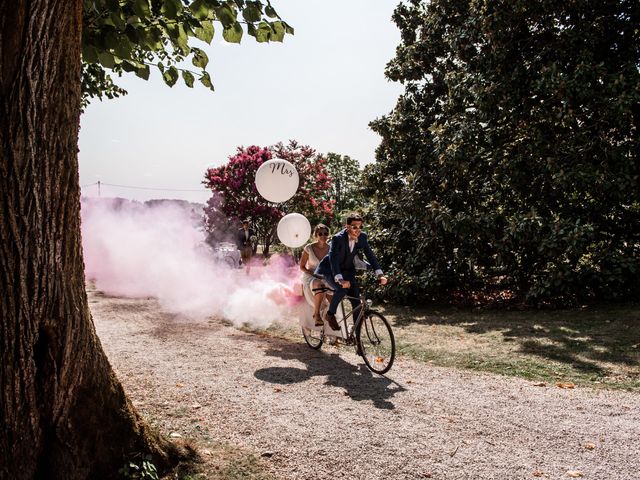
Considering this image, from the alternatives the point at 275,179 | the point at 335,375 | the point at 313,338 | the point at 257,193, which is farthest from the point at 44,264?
the point at 257,193

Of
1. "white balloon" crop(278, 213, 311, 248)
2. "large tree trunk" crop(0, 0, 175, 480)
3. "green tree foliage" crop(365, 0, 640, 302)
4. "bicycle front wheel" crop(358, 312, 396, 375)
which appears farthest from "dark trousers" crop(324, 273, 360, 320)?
"white balloon" crop(278, 213, 311, 248)

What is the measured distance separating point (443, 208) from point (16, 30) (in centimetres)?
1024

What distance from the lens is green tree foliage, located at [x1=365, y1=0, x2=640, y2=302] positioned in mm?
9961

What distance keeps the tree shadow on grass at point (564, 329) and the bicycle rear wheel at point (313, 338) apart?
2.54 metres

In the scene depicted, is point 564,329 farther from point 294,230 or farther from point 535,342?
point 294,230

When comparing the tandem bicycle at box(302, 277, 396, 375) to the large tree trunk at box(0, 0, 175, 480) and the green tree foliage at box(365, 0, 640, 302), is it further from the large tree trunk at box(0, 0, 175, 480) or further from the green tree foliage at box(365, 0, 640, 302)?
the green tree foliage at box(365, 0, 640, 302)

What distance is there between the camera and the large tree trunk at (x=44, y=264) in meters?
2.63

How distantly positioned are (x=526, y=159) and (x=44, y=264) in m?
10.2

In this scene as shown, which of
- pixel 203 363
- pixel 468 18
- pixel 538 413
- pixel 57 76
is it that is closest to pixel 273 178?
pixel 468 18

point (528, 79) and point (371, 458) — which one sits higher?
point (528, 79)

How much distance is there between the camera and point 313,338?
25.5 feet

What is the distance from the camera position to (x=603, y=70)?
980cm

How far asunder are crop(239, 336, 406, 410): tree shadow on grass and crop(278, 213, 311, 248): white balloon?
21.3 feet

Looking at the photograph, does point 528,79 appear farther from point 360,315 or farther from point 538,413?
point 538,413
